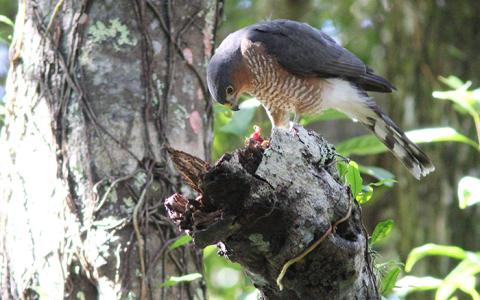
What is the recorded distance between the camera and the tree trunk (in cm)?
349

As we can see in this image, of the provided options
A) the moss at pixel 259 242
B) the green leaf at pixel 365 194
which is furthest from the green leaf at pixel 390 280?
the moss at pixel 259 242

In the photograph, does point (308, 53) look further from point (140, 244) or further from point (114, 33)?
point (140, 244)

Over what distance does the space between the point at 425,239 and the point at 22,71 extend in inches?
138

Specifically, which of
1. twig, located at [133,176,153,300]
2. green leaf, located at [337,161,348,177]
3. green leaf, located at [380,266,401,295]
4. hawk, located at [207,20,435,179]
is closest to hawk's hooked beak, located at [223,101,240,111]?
hawk, located at [207,20,435,179]

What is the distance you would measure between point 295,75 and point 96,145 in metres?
1.42

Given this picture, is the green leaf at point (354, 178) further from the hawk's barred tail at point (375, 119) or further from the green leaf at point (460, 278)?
the hawk's barred tail at point (375, 119)

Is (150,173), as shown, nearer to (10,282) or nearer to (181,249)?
(181,249)

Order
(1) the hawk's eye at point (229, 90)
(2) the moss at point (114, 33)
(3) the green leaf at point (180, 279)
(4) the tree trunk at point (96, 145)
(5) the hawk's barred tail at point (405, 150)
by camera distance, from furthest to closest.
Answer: (5) the hawk's barred tail at point (405, 150) < (1) the hawk's eye at point (229, 90) < (2) the moss at point (114, 33) < (4) the tree trunk at point (96, 145) < (3) the green leaf at point (180, 279)

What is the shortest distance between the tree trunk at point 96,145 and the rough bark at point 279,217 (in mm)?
1191

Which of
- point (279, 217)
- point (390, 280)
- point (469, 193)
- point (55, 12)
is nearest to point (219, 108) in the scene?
point (55, 12)

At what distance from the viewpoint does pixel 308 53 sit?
4.54m

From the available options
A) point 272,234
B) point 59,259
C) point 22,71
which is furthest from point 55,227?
point 272,234

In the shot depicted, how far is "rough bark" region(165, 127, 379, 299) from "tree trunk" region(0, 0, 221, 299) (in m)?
1.19

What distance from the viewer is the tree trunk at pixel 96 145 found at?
3.49 m
